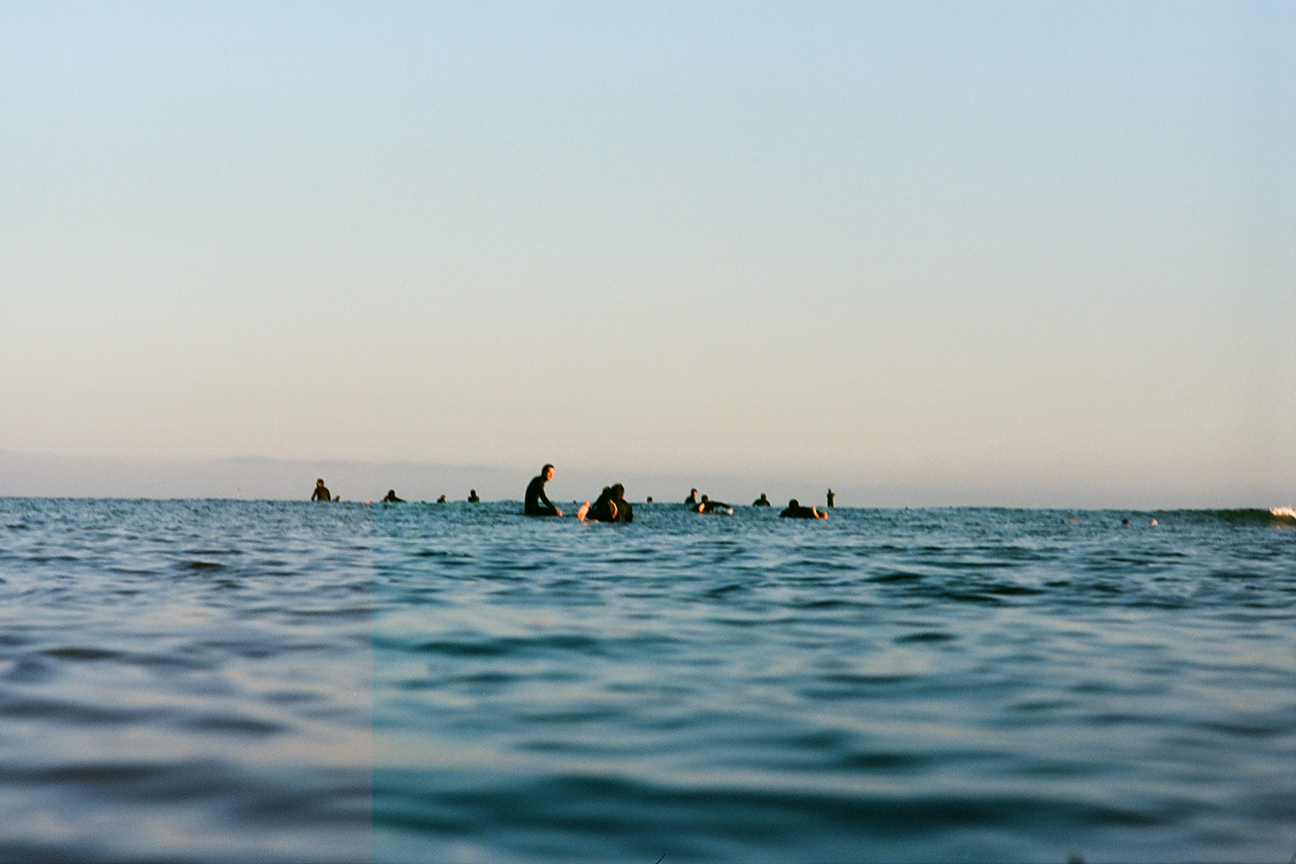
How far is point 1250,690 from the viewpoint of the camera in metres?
5.73

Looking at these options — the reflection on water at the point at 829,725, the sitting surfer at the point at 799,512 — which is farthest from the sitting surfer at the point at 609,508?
the reflection on water at the point at 829,725

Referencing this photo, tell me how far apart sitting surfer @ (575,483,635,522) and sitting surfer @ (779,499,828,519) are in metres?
10.2

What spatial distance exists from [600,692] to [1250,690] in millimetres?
3748

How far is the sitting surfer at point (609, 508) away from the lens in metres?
27.6

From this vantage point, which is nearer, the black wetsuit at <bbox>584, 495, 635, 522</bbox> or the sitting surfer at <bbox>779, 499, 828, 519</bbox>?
the black wetsuit at <bbox>584, 495, 635, 522</bbox>

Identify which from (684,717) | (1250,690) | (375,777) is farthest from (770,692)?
(1250,690)

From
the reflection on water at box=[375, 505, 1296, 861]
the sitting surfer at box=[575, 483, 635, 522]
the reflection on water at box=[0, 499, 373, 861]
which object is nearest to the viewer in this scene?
the reflection on water at box=[0, 499, 373, 861]

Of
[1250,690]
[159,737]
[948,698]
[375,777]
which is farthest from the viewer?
[1250,690]

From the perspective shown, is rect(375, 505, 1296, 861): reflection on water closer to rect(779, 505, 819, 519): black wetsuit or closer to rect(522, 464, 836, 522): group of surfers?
rect(522, 464, 836, 522): group of surfers

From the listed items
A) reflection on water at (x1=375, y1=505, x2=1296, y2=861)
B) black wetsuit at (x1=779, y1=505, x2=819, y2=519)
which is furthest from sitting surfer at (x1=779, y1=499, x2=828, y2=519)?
reflection on water at (x1=375, y1=505, x2=1296, y2=861)

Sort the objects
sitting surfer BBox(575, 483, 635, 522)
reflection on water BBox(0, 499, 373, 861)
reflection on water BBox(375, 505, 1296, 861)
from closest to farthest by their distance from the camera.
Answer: reflection on water BBox(0, 499, 373, 861) < reflection on water BBox(375, 505, 1296, 861) < sitting surfer BBox(575, 483, 635, 522)

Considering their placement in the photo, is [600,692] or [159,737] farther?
[600,692]

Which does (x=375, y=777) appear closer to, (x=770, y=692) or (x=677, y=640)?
(x=770, y=692)

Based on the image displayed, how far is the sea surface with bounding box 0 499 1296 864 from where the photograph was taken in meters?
3.30
